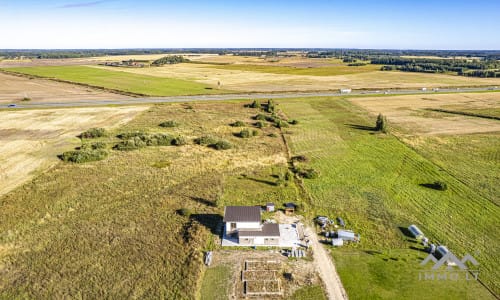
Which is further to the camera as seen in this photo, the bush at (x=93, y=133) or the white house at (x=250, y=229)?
the bush at (x=93, y=133)

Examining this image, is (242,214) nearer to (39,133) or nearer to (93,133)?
(93,133)

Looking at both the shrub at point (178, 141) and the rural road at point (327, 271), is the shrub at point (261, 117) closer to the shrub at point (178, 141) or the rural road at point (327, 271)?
the shrub at point (178, 141)

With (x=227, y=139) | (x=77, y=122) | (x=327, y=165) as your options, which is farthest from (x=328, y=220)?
(x=77, y=122)

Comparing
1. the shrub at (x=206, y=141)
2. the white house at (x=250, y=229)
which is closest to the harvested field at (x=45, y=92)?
the shrub at (x=206, y=141)

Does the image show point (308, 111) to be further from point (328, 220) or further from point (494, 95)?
point (494, 95)

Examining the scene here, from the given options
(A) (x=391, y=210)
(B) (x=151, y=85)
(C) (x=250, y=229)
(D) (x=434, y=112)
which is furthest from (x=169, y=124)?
(D) (x=434, y=112)
